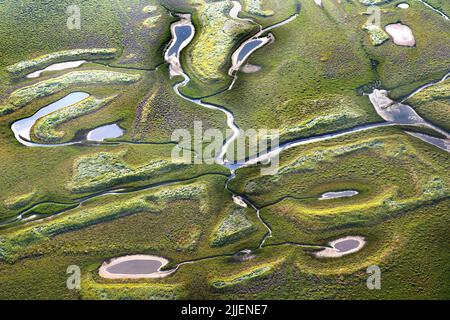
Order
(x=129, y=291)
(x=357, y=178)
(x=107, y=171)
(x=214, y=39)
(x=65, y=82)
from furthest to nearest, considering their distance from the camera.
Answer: (x=214, y=39), (x=65, y=82), (x=107, y=171), (x=357, y=178), (x=129, y=291)

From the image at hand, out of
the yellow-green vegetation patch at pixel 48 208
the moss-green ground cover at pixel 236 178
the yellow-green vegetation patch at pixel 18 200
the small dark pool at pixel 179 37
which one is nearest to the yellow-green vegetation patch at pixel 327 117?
the moss-green ground cover at pixel 236 178

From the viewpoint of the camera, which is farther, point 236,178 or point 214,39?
point 214,39

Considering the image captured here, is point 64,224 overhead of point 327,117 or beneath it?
beneath

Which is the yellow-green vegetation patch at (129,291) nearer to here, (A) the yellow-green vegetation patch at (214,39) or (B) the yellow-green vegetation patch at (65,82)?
(B) the yellow-green vegetation patch at (65,82)

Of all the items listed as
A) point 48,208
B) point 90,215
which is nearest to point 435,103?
point 90,215

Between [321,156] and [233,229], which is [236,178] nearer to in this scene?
[233,229]
